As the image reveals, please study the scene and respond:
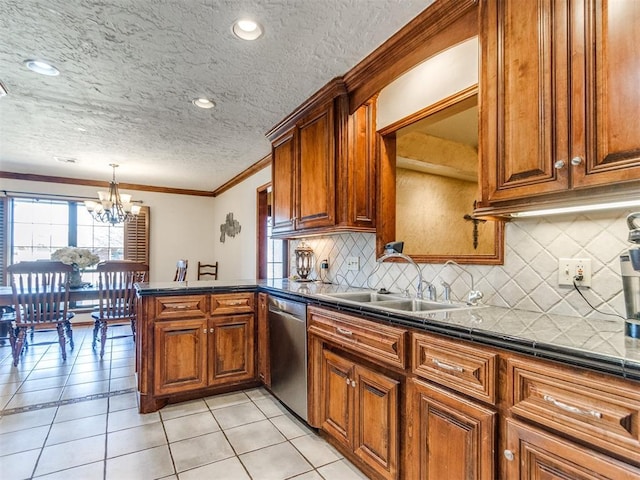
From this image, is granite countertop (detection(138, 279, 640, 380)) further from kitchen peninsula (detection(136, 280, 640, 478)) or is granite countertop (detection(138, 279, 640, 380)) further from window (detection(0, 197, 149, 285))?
window (detection(0, 197, 149, 285))

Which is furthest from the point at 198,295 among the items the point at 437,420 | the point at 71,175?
the point at 71,175

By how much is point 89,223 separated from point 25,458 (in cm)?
461

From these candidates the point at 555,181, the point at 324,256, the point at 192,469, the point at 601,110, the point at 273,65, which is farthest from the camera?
the point at 324,256

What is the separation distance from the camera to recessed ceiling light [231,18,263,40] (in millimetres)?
1816

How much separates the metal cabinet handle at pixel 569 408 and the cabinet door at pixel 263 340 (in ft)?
6.83

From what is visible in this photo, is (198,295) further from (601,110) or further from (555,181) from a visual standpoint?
(601,110)

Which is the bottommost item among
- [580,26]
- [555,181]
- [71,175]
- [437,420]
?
[437,420]

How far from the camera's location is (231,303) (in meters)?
2.85

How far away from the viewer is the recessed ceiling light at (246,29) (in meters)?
1.82

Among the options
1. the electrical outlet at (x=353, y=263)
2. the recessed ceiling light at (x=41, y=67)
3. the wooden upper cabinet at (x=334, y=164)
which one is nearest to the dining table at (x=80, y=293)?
the recessed ceiling light at (x=41, y=67)

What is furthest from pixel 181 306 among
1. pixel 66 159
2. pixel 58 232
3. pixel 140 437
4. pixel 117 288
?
pixel 58 232

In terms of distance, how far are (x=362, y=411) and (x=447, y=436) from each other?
533 millimetres

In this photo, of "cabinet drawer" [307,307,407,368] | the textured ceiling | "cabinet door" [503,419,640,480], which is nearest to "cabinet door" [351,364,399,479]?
"cabinet drawer" [307,307,407,368]

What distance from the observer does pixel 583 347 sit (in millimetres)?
977
